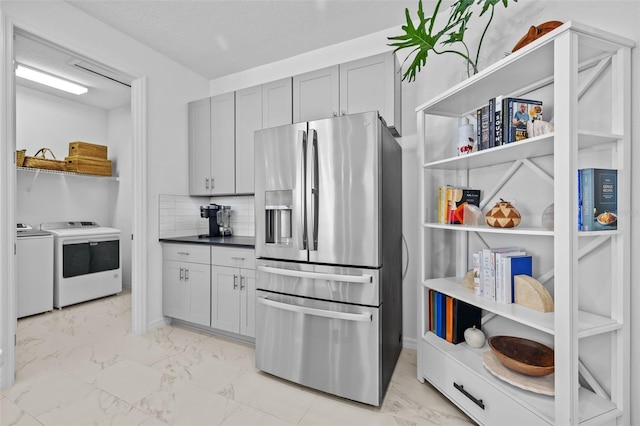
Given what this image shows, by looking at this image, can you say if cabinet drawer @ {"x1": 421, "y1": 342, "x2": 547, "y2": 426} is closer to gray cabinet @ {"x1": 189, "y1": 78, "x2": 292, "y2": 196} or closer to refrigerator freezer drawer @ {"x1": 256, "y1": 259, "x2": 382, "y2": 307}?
refrigerator freezer drawer @ {"x1": 256, "y1": 259, "x2": 382, "y2": 307}

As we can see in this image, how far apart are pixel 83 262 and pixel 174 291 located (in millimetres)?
1692

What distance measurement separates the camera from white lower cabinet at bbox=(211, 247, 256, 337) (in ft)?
8.31

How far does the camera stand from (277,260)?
2.02 m

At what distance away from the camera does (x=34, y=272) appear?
3.28m

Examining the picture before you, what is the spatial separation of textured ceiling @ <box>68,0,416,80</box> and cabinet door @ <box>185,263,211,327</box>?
2.08 meters

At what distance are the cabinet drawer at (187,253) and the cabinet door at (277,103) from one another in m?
1.30

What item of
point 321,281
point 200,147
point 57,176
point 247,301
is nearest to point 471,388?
point 321,281

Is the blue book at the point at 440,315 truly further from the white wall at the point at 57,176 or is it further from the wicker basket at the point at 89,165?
the white wall at the point at 57,176

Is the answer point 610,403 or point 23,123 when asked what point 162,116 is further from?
A: point 610,403

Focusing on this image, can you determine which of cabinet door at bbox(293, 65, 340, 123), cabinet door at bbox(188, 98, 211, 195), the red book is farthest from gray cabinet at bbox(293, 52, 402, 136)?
the red book

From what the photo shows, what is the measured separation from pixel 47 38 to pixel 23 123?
7.88 ft

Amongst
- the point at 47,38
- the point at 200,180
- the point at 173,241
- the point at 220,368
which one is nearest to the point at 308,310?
the point at 220,368

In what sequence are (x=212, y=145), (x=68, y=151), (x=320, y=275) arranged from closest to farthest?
1. (x=320, y=275)
2. (x=212, y=145)
3. (x=68, y=151)

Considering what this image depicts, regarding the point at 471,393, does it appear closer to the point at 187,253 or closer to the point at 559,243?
the point at 559,243
